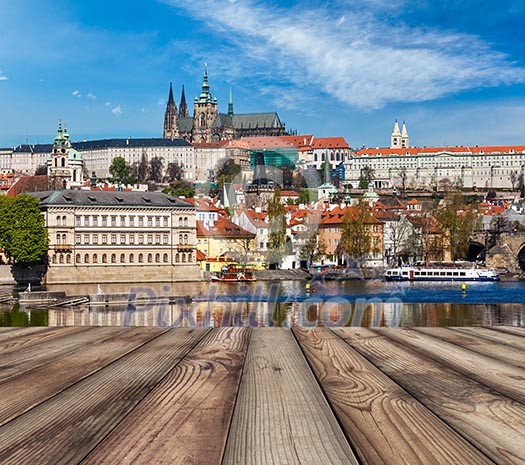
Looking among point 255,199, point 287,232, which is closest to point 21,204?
point 287,232

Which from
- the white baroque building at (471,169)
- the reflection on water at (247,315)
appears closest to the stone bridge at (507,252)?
the reflection on water at (247,315)

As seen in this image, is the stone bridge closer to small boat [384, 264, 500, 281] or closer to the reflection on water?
small boat [384, 264, 500, 281]

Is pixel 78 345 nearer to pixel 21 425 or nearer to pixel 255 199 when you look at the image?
pixel 21 425

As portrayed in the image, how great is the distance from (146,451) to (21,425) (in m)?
0.60

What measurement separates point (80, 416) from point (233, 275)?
59897 millimetres

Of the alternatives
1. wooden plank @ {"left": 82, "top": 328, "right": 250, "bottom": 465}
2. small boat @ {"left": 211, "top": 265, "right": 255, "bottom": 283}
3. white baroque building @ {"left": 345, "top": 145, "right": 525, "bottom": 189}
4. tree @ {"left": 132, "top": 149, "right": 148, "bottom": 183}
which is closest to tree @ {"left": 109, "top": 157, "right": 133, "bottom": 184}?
tree @ {"left": 132, "top": 149, "right": 148, "bottom": 183}

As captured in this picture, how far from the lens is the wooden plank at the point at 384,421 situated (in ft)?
8.27

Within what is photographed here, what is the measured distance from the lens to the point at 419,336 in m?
5.41

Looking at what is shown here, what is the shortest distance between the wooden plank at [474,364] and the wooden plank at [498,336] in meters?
0.40

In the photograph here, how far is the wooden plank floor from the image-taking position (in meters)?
2.55

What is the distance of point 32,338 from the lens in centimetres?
527

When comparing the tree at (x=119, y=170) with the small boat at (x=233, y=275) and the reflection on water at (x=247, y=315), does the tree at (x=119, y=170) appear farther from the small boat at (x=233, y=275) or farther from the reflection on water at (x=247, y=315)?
the reflection on water at (x=247, y=315)

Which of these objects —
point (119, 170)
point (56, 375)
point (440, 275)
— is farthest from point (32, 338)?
point (119, 170)

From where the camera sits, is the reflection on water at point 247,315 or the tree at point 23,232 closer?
the reflection on water at point 247,315
